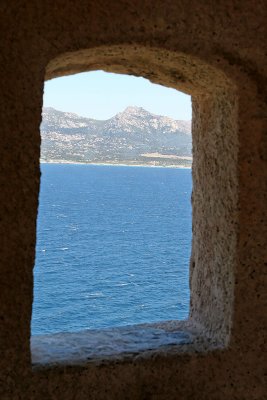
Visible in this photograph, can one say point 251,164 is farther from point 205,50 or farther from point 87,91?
point 87,91

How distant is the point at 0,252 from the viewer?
2.44m

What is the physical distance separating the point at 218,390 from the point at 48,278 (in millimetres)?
28968

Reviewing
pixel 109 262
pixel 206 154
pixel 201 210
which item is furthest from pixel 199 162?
pixel 109 262

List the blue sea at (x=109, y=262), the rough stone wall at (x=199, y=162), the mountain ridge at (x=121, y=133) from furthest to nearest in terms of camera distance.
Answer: the mountain ridge at (x=121, y=133), the blue sea at (x=109, y=262), the rough stone wall at (x=199, y=162)

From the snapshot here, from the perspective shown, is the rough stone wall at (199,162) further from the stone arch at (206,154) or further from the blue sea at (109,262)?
the blue sea at (109,262)

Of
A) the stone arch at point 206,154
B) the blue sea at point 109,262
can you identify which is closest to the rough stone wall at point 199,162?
the stone arch at point 206,154

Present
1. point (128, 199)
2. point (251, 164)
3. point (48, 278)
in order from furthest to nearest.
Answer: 1. point (128, 199)
2. point (48, 278)
3. point (251, 164)

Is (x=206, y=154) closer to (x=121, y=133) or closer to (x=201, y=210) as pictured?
(x=201, y=210)

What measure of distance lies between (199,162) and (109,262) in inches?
1263

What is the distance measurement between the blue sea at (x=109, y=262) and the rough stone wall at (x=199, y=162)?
1249 cm

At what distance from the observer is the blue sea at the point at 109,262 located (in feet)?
84.2

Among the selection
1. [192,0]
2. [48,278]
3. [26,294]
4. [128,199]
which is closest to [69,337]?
[26,294]

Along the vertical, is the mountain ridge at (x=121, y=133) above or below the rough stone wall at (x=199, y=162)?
above

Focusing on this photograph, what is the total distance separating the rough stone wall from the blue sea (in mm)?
12494
